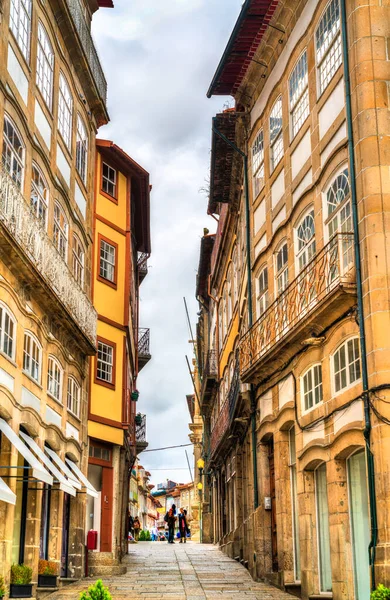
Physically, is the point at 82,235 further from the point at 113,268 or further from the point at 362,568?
the point at 362,568

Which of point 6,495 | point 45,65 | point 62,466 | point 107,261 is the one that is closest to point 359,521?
point 6,495

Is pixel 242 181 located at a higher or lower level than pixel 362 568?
higher

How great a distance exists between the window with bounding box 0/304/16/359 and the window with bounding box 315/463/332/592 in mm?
6192

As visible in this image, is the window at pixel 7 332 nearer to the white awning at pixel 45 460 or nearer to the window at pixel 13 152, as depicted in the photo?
the white awning at pixel 45 460

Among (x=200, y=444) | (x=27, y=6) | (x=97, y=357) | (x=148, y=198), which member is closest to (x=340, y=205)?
(x=27, y=6)

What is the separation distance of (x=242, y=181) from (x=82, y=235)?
476cm

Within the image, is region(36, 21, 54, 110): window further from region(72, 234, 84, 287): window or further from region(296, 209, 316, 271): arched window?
region(296, 209, 316, 271): arched window

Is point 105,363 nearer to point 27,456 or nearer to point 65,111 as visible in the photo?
point 65,111

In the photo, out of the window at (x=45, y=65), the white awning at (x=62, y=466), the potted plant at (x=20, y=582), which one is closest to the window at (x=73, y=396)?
the white awning at (x=62, y=466)

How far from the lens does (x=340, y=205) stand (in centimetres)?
1569

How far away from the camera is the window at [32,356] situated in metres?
17.7

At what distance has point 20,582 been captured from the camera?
15.9 meters

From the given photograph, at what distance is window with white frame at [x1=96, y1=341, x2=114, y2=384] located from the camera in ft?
83.8

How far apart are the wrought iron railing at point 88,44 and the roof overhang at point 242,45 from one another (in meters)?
3.61
